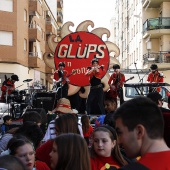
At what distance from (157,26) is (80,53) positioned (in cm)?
2022

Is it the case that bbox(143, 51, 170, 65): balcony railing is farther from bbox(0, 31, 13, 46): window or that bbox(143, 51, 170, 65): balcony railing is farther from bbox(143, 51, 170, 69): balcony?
bbox(0, 31, 13, 46): window

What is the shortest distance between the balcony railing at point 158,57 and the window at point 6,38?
10616mm

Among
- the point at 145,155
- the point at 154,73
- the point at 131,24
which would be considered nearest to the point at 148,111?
the point at 145,155

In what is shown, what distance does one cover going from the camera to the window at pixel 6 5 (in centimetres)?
3303

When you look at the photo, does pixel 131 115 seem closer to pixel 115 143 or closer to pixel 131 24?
pixel 115 143

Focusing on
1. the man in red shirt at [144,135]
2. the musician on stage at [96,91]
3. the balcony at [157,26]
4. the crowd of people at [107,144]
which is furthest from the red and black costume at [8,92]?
the balcony at [157,26]

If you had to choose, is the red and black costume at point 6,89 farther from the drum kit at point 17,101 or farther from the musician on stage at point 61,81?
the musician on stage at point 61,81

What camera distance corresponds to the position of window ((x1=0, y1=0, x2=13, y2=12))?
108 feet

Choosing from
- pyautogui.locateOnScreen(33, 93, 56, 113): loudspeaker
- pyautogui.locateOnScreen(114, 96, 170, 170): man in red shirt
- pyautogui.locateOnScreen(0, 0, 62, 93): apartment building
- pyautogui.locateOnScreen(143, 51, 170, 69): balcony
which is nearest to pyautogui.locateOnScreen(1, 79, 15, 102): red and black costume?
pyautogui.locateOnScreen(33, 93, 56, 113): loudspeaker

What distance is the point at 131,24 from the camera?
47.8 metres

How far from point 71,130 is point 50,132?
606 mm

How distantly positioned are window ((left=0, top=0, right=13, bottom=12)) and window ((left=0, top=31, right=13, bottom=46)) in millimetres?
1758

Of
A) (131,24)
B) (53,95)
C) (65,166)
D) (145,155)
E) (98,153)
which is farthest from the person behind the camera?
(131,24)

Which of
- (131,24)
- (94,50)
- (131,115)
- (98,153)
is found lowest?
(98,153)
